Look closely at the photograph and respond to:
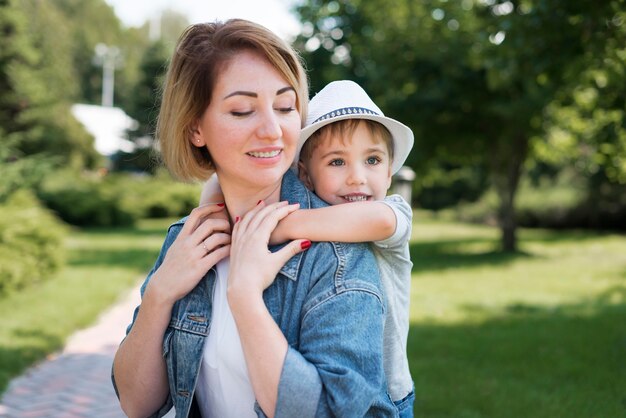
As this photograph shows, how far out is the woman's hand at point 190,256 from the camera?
5.95 ft

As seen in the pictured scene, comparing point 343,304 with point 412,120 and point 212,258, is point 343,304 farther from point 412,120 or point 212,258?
point 412,120

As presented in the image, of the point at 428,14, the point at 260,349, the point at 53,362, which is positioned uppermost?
the point at 428,14

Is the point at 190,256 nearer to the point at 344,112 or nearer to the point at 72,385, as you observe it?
the point at 344,112

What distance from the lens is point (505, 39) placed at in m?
6.15

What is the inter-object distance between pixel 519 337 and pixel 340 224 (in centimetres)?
637

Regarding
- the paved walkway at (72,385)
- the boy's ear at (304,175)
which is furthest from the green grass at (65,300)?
the boy's ear at (304,175)

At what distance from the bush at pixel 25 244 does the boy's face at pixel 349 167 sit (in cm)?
823

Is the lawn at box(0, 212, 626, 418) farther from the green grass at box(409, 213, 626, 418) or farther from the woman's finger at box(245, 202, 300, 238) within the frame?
the woman's finger at box(245, 202, 300, 238)

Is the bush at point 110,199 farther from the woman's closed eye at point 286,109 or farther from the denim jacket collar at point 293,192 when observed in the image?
the woman's closed eye at point 286,109

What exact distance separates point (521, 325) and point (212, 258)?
7.10 metres

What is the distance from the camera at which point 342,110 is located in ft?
6.51

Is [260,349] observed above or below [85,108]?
below

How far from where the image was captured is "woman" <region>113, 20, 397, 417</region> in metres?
1.56

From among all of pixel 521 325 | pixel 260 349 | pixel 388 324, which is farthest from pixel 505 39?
pixel 260 349
